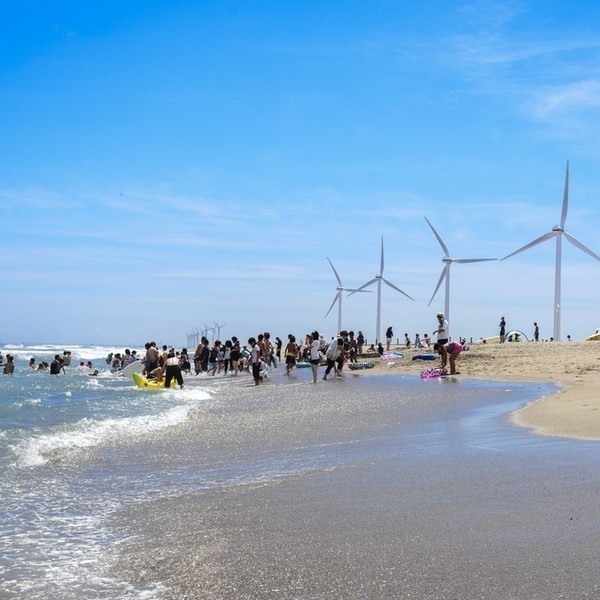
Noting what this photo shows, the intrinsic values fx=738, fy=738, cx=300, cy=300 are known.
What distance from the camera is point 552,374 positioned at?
2144cm

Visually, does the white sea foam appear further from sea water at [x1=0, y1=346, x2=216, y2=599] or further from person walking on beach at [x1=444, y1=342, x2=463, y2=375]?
person walking on beach at [x1=444, y1=342, x2=463, y2=375]

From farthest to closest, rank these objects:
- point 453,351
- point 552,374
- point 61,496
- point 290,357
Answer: point 290,357, point 453,351, point 552,374, point 61,496

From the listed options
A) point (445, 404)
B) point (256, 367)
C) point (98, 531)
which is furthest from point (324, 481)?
point (256, 367)

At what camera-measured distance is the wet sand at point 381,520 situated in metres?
4.16

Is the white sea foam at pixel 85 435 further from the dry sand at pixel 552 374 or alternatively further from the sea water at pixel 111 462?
the dry sand at pixel 552 374

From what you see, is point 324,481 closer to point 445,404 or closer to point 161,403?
point 445,404

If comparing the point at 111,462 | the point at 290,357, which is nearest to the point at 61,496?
the point at 111,462

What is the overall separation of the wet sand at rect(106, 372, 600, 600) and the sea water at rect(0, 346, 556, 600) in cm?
11

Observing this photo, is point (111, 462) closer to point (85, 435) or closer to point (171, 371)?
point (85, 435)

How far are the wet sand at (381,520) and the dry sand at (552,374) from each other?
0.75 m

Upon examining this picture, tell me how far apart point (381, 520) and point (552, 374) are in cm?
1730

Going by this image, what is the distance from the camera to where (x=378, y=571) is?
171 inches

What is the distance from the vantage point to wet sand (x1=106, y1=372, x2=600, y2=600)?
4.16 m

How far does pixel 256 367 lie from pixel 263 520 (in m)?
20.2
